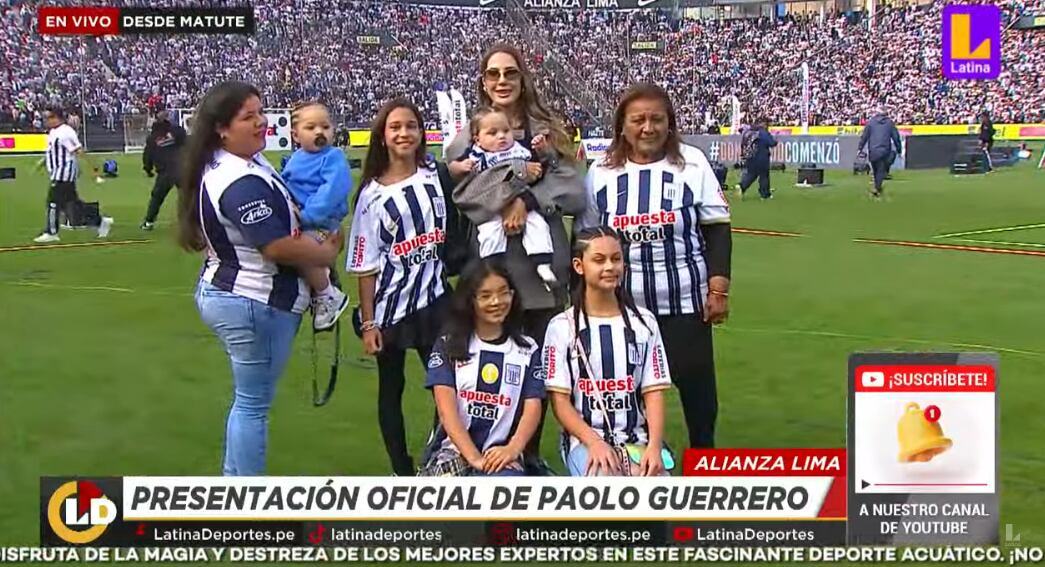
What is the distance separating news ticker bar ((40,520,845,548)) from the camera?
172 inches

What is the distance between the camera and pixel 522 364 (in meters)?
4.91

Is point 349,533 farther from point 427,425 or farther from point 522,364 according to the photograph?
point 427,425

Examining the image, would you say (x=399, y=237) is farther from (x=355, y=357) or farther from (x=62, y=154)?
(x=62, y=154)

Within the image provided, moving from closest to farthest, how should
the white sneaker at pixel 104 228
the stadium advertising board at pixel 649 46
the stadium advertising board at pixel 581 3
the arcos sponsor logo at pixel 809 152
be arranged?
the white sneaker at pixel 104 228 → the arcos sponsor logo at pixel 809 152 → the stadium advertising board at pixel 649 46 → the stadium advertising board at pixel 581 3

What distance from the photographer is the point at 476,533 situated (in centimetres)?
448

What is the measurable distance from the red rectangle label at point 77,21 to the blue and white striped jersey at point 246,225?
44280 mm

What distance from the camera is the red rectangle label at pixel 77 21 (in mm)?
46084

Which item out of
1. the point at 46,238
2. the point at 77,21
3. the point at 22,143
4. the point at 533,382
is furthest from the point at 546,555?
the point at 77,21

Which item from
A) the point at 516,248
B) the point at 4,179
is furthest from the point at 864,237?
the point at 4,179

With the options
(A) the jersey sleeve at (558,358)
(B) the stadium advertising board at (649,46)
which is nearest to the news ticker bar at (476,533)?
(A) the jersey sleeve at (558,358)

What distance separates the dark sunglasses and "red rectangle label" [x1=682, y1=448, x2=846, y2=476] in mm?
1672

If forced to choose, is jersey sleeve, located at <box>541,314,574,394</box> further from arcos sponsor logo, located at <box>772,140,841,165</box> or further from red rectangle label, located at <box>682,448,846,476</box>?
arcos sponsor logo, located at <box>772,140,841,165</box>

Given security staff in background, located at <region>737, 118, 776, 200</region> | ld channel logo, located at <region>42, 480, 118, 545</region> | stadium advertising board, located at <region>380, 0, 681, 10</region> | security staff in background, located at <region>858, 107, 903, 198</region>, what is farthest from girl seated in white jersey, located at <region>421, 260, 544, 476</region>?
stadium advertising board, located at <region>380, 0, 681, 10</region>

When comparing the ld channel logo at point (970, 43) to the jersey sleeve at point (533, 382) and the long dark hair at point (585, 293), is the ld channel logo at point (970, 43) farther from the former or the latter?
the jersey sleeve at point (533, 382)
